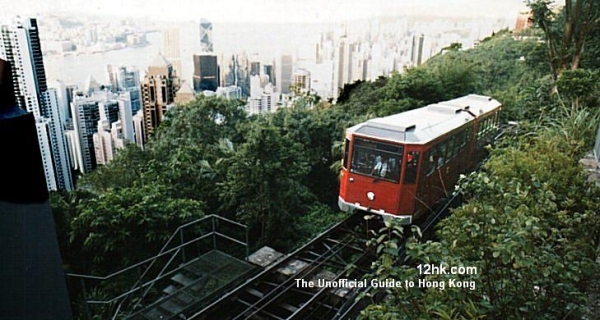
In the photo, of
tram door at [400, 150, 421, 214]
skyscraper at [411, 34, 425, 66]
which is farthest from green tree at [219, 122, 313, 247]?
skyscraper at [411, 34, 425, 66]

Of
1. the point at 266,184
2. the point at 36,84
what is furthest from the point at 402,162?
the point at 36,84

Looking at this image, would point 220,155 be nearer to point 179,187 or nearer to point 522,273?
point 179,187

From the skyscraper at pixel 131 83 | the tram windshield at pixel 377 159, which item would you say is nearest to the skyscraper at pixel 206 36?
the skyscraper at pixel 131 83

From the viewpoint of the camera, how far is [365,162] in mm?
3820

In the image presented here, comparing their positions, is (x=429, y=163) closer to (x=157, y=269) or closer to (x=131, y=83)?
(x=157, y=269)

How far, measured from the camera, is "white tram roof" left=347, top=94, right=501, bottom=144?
362 cm

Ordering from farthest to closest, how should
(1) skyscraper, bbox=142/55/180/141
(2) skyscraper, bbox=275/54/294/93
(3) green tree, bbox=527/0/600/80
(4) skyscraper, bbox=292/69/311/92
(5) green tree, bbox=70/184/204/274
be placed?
1. (4) skyscraper, bbox=292/69/311/92
2. (2) skyscraper, bbox=275/54/294/93
3. (3) green tree, bbox=527/0/600/80
4. (1) skyscraper, bbox=142/55/180/141
5. (5) green tree, bbox=70/184/204/274

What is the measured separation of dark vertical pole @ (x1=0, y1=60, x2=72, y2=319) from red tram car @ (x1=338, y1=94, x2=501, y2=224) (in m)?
3.11

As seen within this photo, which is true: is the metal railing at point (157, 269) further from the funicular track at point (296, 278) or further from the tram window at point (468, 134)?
the tram window at point (468, 134)

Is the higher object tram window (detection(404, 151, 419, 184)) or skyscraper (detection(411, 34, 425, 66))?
skyscraper (detection(411, 34, 425, 66))

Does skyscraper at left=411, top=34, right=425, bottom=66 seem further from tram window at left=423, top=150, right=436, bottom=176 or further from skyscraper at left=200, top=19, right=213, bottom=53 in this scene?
skyscraper at left=200, top=19, right=213, bottom=53

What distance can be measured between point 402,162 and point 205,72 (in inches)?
118

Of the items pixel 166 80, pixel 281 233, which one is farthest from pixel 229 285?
pixel 166 80

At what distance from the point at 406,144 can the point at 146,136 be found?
323 cm
